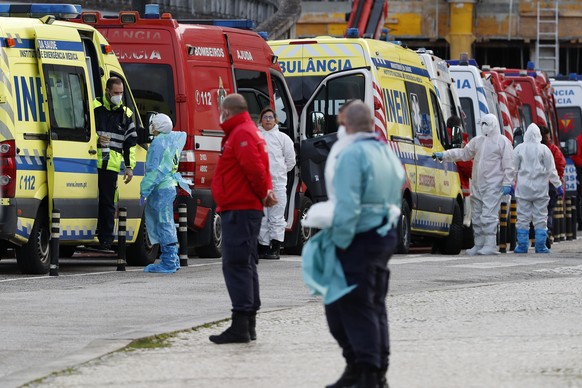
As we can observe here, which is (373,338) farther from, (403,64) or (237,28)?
(403,64)

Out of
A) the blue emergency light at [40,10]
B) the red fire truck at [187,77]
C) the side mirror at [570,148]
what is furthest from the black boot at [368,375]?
the side mirror at [570,148]

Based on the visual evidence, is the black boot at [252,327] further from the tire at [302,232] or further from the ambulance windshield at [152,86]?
the tire at [302,232]

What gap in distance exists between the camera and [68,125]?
1784cm

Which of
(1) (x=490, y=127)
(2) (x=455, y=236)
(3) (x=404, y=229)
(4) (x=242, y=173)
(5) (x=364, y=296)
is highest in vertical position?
(1) (x=490, y=127)

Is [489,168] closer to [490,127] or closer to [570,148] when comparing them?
[490,127]

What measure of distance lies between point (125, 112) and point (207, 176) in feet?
7.49

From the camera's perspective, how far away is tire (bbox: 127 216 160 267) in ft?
63.8

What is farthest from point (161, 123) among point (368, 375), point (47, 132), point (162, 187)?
point (368, 375)

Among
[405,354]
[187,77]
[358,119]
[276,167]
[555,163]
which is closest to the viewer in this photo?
[358,119]

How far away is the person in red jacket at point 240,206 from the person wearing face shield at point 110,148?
629 cm

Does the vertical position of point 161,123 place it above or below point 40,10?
below

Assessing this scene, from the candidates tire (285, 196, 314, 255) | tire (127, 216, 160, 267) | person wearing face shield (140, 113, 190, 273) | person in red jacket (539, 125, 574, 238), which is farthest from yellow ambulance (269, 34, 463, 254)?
person wearing face shield (140, 113, 190, 273)

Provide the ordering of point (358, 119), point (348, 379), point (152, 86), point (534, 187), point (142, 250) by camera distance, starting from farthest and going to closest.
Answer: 1. point (534, 187)
2. point (152, 86)
3. point (142, 250)
4. point (348, 379)
5. point (358, 119)

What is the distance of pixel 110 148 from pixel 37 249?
1.37 meters
